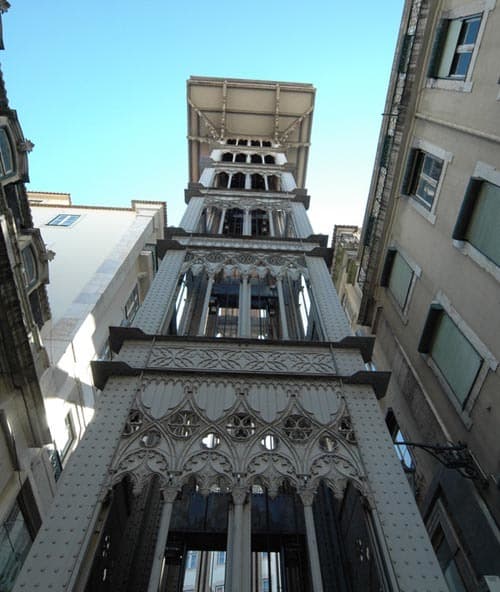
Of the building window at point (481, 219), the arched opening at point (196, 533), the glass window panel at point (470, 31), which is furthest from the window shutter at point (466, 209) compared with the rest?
the arched opening at point (196, 533)

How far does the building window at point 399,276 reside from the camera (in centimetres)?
1366

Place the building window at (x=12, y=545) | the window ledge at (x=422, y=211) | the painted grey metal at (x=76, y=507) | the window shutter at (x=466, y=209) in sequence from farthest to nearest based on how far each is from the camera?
the window ledge at (x=422, y=211)
the building window at (x=12, y=545)
the window shutter at (x=466, y=209)
the painted grey metal at (x=76, y=507)

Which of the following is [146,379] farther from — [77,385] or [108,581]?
[77,385]

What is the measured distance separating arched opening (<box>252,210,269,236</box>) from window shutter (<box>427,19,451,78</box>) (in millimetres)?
10207

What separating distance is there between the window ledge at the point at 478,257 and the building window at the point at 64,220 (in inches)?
763

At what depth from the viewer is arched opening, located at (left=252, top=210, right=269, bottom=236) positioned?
72.7ft

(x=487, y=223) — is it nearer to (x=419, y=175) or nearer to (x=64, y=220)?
(x=419, y=175)

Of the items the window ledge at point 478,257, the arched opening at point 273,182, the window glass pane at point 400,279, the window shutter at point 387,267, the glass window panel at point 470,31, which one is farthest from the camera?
the arched opening at point 273,182

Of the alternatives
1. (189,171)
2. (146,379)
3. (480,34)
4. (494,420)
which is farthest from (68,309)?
(189,171)

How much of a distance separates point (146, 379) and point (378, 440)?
4.43 metres

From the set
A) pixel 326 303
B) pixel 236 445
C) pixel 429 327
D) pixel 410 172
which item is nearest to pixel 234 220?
pixel 410 172

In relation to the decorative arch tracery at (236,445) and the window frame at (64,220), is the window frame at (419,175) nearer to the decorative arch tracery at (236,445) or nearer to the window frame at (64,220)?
the decorative arch tracery at (236,445)


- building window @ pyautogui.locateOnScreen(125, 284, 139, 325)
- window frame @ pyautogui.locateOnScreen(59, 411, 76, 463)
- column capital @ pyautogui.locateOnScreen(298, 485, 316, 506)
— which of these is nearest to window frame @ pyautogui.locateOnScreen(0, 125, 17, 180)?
window frame @ pyautogui.locateOnScreen(59, 411, 76, 463)

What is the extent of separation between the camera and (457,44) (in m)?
11.9
